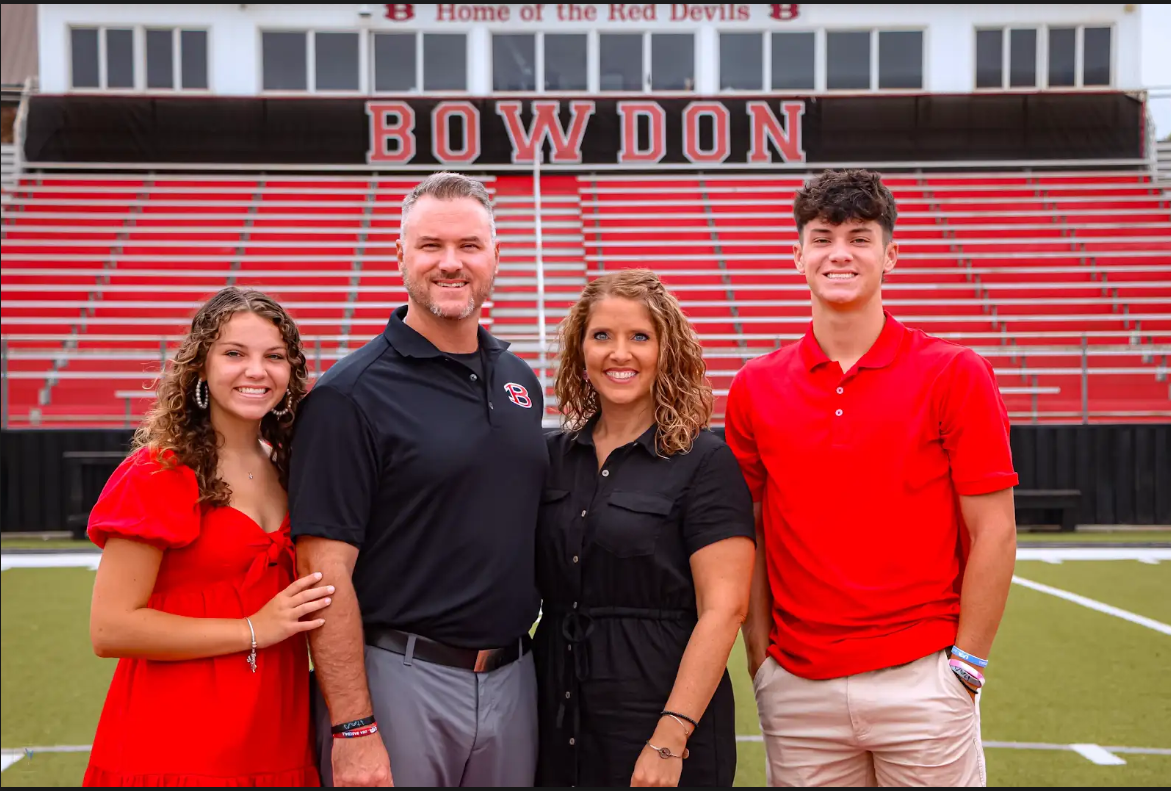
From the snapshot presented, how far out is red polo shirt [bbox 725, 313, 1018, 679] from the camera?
2115mm

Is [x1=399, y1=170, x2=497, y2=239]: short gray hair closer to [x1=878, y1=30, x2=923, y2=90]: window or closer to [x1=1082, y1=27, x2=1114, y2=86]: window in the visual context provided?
[x1=878, y1=30, x2=923, y2=90]: window

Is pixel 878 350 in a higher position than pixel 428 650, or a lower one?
higher

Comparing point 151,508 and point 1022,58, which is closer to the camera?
point 151,508

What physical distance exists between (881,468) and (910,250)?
14137 millimetres

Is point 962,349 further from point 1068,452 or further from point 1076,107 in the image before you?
point 1076,107

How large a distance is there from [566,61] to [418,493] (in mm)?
16201

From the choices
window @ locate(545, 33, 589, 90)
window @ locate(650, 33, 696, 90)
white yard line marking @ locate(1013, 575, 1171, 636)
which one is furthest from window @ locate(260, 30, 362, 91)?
white yard line marking @ locate(1013, 575, 1171, 636)

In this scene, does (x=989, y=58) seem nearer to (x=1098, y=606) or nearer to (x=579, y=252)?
(x=579, y=252)

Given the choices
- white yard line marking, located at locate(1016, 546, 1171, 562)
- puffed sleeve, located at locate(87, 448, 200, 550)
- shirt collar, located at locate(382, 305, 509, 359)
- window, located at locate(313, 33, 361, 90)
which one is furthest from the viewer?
window, located at locate(313, 33, 361, 90)

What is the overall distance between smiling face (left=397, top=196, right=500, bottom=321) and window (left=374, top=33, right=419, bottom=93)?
15.9 meters

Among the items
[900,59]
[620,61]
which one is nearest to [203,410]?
[620,61]

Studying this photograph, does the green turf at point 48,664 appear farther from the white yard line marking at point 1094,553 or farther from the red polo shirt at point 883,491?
the white yard line marking at point 1094,553

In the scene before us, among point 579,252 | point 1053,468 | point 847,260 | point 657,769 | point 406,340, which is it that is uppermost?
point 579,252

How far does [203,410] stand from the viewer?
2.13 metres
